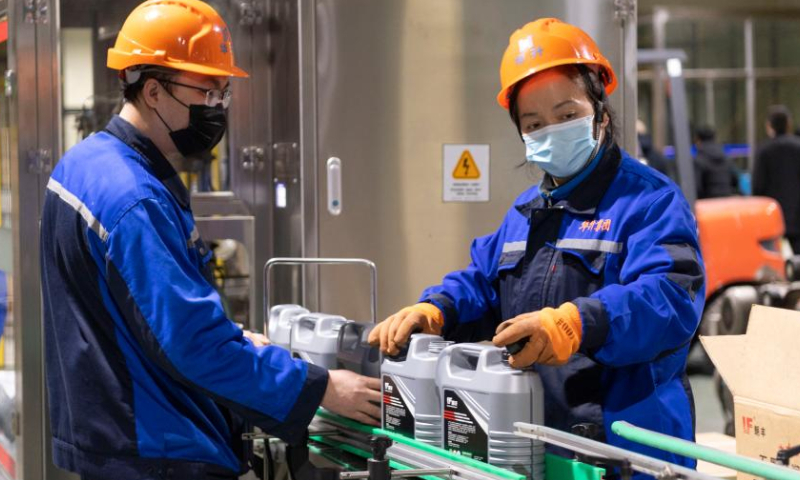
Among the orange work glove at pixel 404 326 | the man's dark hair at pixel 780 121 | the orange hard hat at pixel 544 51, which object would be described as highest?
the man's dark hair at pixel 780 121

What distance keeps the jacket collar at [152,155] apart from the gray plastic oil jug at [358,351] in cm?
57

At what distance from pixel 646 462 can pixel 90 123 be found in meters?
3.10

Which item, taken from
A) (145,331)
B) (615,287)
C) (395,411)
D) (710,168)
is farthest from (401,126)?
(710,168)

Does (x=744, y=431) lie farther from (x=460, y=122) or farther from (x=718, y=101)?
(x=718, y=101)

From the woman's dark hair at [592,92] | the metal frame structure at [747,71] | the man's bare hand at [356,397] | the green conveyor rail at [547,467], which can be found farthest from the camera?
the metal frame structure at [747,71]

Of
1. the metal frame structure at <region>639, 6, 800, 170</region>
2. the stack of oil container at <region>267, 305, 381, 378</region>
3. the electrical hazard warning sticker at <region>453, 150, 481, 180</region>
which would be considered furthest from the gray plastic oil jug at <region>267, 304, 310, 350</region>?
the metal frame structure at <region>639, 6, 800, 170</region>

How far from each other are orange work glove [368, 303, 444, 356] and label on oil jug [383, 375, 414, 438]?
0.27 feet

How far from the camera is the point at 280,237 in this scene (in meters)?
4.55

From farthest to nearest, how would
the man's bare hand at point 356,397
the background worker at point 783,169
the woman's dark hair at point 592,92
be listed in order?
the background worker at point 783,169, the woman's dark hair at point 592,92, the man's bare hand at point 356,397

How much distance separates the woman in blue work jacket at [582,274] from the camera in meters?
2.34

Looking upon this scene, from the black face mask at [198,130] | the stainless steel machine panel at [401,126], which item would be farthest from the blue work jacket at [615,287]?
the stainless steel machine panel at [401,126]

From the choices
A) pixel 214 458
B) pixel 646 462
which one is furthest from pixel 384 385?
pixel 646 462

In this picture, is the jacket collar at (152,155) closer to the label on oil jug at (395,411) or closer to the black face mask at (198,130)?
the black face mask at (198,130)

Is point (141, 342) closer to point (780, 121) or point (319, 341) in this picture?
point (319, 341)
